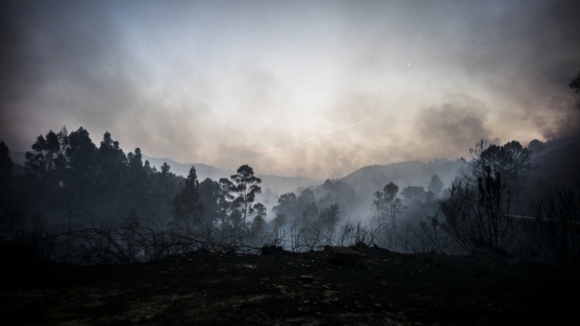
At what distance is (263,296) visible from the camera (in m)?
2.59

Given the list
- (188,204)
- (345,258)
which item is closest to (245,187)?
(188,204)

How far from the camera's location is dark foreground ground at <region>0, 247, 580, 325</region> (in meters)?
2.00

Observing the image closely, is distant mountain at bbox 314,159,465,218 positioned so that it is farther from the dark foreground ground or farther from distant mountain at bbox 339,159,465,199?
the dark foreground ground

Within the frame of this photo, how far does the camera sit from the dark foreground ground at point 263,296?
6.57 feet

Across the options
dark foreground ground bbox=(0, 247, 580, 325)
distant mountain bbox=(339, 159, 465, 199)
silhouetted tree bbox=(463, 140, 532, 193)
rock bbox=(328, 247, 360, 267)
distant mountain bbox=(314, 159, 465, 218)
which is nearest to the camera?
dark foreground ground bbox=(0, 247, 580, 325)

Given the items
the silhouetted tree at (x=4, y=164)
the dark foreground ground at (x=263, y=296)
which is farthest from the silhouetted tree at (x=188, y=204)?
the dark foreground ground at (x=263, y=296)

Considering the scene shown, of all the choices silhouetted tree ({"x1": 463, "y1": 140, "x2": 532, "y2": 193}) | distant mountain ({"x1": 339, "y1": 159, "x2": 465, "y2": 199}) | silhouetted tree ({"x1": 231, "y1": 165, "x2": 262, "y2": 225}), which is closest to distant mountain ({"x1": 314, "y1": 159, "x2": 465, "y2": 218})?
distant mountain ({"x1": 339, "y1": 159, "x2": 465, "y2": 199})

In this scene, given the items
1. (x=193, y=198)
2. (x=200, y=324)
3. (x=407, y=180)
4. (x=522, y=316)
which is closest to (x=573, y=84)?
(x=522, y=316)

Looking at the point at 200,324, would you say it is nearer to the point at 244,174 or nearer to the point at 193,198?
the point at 193,198

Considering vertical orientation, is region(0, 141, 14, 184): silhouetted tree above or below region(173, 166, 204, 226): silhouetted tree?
above

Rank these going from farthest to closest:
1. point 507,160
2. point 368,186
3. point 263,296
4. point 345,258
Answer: point 368,186 < point 507,160 < point 345,258 < point 263,296

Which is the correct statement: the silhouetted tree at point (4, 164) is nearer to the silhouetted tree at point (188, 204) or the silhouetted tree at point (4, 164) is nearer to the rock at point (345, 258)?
the silhouetted tree at point (188, 204)

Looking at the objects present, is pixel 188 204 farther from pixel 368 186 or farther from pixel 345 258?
pixel 368 186

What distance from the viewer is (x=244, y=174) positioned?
43.0m
